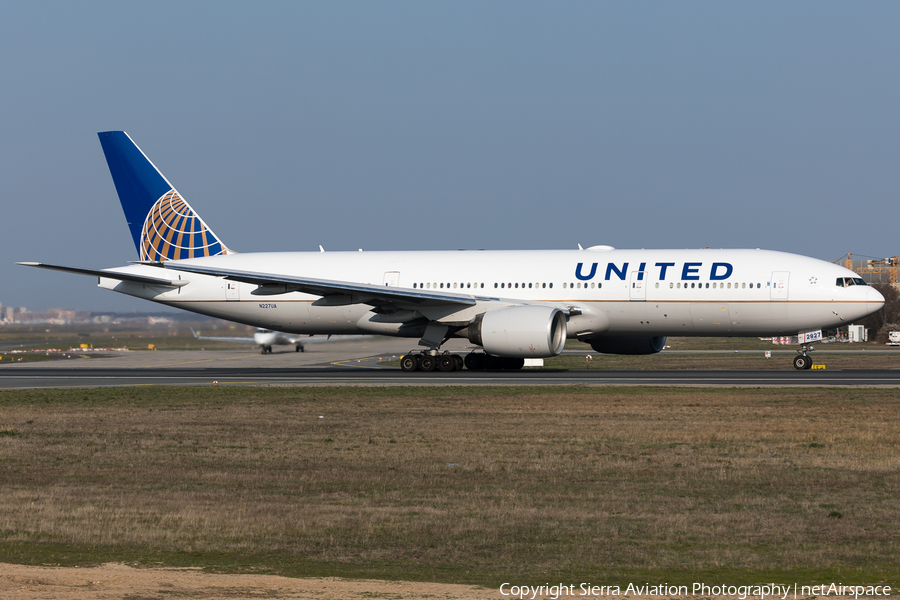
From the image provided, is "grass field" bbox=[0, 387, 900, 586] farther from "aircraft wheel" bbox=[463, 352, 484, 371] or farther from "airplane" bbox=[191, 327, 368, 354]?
"airplane" bbox=[191, 327, 368, 354]

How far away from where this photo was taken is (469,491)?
1148 centimetres

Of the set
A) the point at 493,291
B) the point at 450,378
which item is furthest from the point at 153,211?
the point at 450,378

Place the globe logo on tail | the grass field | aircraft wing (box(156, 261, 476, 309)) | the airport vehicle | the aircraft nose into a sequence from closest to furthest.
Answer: the grass field
the aircraft nose
aircraft wing (box(156, 261, 476, 309))
the globe logo on tail
the airport vehicle

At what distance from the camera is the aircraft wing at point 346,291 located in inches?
1261

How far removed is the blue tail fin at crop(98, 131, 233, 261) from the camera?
128 feet

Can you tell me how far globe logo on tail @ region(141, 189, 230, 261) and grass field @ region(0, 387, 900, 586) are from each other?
745 inches

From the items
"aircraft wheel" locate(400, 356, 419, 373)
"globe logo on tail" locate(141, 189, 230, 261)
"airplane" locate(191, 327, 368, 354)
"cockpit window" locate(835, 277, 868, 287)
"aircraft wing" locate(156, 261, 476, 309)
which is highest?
"globe logo on tail" locate(141, 189, 230, 261)

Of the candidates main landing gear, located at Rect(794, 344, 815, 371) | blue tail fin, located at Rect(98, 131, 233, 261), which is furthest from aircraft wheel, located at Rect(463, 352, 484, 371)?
blue tail fin, located at Rect(98, 131, 233, 261)

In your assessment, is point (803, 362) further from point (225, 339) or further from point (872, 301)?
point (225, 339)

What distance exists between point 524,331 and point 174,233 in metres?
16.5

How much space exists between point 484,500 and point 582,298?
22.3m

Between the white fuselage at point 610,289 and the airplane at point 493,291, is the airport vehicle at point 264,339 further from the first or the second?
the white fuselage at point 610,289

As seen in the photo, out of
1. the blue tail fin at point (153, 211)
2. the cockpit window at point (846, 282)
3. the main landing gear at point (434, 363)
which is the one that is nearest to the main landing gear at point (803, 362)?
the cockpit window at point (846, 282)

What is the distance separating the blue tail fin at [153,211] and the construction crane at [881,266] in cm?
9398
